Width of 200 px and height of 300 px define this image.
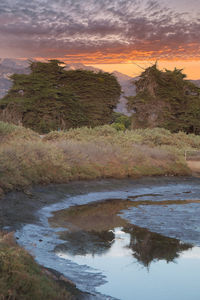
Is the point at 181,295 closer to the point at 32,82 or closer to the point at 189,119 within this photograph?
the point at 189,119

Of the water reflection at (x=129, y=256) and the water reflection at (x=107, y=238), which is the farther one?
the water reflection at (x=107, y=238)

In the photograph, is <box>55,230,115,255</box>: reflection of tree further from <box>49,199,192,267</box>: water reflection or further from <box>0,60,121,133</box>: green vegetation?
<box>0,60,121,133</box>: green vegetation

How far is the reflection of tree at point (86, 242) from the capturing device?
8.48m

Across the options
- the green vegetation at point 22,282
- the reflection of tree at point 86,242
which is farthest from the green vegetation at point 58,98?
the green vegetation at point 22,282

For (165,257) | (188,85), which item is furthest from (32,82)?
(165,257)

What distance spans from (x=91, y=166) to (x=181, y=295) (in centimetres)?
1224

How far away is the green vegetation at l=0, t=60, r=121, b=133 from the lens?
141 ft

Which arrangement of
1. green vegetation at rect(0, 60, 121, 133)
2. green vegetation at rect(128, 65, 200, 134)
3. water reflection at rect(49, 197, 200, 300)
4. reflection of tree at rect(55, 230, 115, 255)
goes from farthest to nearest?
green vegetation at rect(0, 60, 121, 133) < green vegetation at rect(128, 65, 200, 134) < reflection of tree at rect(55, 230, 115, 255) < water reflection at rect(49, 197, 200, 300)

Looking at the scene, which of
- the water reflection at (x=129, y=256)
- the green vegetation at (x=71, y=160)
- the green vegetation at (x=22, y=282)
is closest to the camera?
the green vegetation at (x=22, y=282)

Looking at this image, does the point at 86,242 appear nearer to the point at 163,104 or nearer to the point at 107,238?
the point at 107,238

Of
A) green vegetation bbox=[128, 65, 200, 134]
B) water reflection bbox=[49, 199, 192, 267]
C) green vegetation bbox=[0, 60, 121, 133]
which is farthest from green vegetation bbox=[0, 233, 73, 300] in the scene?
green vegetation bbox=[128, 65, 200, 134]

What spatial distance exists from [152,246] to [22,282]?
4668mm

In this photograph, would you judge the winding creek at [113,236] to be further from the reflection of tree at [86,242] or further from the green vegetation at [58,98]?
the green vegetation at [58,98]

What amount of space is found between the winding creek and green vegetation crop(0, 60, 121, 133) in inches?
1030
